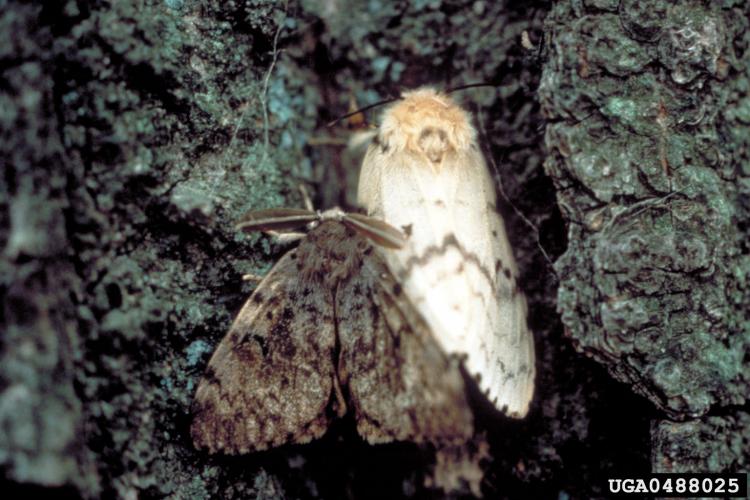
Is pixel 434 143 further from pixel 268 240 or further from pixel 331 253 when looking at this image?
pixel 268 240

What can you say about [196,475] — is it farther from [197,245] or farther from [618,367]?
[618,367]

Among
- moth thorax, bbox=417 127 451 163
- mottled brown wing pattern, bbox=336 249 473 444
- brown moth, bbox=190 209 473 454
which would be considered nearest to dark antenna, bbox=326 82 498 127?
moth thorax, bbox=417 127 451 163

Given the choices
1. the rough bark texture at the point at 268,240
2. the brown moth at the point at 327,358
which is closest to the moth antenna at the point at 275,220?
the brown moth at the point at 327,358

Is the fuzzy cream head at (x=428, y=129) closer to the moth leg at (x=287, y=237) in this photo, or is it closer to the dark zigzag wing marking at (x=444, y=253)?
the dark zigzag wing marking at (x=444, y=253)

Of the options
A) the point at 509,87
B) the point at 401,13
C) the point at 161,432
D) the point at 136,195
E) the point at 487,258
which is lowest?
the point at 161,432

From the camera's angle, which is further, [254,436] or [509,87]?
[509,87]

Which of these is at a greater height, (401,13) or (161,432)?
(401,13)

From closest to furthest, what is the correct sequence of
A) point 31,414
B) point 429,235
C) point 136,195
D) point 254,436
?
point 31,414 → point 136,195 → point 254,436 → point 429,235

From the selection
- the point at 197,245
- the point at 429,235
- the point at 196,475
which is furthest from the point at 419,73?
the point at 196,475
